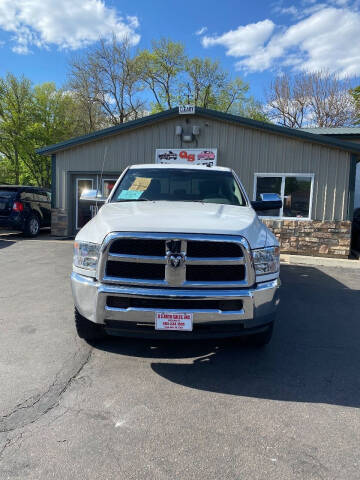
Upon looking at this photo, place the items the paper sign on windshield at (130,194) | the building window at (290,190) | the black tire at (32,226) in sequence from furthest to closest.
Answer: the black tire at (32,226), the building window at (290,190), the paper sign on windshield at (130,194)

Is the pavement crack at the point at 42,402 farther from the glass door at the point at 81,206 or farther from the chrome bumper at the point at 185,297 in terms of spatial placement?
the glass door at the point at 81,206

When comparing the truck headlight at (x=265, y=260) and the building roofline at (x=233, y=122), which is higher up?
the building roofline at (x=233, y=122)

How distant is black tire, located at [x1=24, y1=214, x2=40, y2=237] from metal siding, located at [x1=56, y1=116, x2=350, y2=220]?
215 cm

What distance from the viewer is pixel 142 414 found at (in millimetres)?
2564

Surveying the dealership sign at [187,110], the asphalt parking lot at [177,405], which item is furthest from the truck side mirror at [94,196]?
the dealership sign at [187,110]

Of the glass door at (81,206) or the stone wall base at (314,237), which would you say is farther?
the glass door at (81,206)

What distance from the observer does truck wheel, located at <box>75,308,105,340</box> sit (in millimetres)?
3262

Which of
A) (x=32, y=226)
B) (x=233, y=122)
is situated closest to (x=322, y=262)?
(x=233, y=122)

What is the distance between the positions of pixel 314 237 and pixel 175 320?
8.61 m

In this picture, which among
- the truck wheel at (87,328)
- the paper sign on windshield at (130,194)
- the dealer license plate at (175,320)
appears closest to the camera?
the dealer license plate at (175,320)

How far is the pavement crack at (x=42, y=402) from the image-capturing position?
243cm

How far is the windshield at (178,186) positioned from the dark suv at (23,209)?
834 centimetres

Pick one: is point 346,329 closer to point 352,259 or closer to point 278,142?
point 352,259

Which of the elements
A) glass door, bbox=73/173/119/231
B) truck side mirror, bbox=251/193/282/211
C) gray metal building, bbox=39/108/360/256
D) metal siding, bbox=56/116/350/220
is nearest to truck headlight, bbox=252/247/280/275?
truck side mirror, bbox=251/193/282/211
